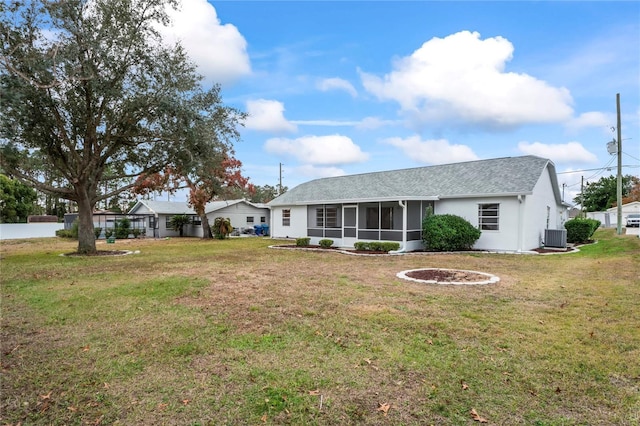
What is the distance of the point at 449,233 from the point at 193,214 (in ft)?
78.4

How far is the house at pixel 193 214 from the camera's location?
30.2 metres

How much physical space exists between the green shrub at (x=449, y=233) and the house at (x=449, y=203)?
32.0 inches

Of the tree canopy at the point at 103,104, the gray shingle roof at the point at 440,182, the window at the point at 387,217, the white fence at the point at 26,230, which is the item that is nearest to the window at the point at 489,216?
the gray shingle roof at the point at 440,182

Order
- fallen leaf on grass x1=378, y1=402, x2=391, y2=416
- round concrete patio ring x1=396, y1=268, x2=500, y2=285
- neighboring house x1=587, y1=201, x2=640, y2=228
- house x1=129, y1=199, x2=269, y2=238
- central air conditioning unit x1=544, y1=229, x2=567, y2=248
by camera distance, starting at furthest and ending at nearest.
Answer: neighboring house x1=587, y1=201, x2=640, y2=228 → house x1=129, y1=199, x2=269, y2=238 → central air conditioning unit x1=544, y1=229, x2=567, y2=248 → round concrete patio ring x1=396, y1=268, x2=500, y2=285 → fallen leaf on grass x1=378, y1=402, x2=391, y2=416

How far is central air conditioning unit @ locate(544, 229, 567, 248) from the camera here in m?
16.6

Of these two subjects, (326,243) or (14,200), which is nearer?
(326,243)

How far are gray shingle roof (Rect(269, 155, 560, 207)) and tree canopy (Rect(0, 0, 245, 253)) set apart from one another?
7.88m

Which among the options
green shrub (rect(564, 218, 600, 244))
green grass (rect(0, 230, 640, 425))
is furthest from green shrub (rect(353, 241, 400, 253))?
green shrub (rect(564, 218, 600, 244))

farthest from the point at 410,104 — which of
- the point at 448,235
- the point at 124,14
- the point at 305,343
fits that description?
the point at 305,343

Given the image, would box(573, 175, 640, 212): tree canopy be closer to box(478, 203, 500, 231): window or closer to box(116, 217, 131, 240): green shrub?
box(478, 203, 500, 231): window

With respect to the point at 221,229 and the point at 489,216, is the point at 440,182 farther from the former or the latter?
the point at 221,229

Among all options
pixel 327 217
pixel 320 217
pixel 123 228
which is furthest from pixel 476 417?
pixel 123 228

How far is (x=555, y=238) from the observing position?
16734mm

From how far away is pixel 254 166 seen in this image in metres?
28.4
